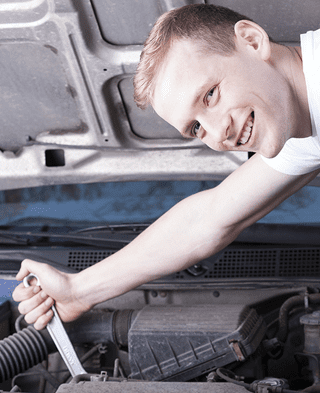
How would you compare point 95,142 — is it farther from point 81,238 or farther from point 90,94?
point 81,238

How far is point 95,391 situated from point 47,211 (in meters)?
0.96

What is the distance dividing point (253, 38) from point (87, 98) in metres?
0.86

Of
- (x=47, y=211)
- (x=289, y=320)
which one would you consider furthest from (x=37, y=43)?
(x=289, y=320)

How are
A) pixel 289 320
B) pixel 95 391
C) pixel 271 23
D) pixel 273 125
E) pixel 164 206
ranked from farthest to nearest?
1. pixel 164 206
2. pixel 289 320
3. pixel 271 23
4. pixel 95 391
5. pixel 273 125

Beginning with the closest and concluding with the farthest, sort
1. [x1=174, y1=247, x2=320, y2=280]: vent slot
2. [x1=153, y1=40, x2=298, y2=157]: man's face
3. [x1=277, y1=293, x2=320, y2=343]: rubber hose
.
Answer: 1. [x1=153, y1=40, x2=298, y2=157]: man's face
2. [x1=277, y1=293, x2=320, y2=343]: rubber hose
3. [x1=174, y1=247, x2=320, y2=280]: vent slot

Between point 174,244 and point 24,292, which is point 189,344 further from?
point 24,292

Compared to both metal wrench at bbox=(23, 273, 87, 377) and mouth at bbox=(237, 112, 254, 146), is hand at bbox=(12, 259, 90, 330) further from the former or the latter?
mouth at bbox=(237, 112, 254, 146)

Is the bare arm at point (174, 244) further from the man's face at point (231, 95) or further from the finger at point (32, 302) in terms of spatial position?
the man's face at point (231, 95)

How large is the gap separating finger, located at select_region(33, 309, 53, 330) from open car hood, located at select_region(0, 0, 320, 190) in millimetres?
570

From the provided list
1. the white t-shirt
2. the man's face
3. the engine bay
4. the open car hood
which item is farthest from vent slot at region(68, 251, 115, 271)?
the man's face

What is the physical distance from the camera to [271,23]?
138 centimetres

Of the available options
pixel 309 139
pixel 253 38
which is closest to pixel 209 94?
pixel 253 38

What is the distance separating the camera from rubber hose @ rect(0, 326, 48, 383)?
1.41 m

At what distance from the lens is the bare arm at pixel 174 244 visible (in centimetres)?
122
